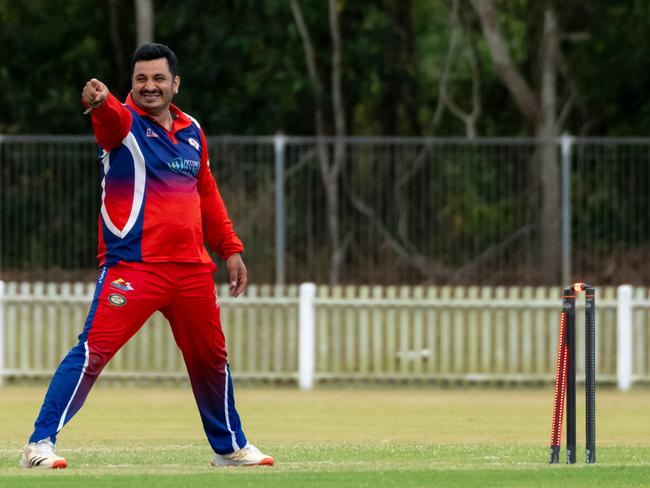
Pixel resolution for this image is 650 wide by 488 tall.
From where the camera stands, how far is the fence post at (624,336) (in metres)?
17.4

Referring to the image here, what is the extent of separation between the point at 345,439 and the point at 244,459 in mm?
3150

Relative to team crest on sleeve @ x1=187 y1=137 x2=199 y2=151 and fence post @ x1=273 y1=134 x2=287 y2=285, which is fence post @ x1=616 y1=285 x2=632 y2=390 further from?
team crest on sleeve @ x1=187 y1=137 x2=199 y2=151

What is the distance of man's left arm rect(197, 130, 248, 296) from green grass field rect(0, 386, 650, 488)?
97 centimetres

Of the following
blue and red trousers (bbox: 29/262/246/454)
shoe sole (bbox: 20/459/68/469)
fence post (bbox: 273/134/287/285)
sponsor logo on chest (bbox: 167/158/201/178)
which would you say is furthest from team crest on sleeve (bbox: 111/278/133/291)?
fence post (bbox: 273/134/287/285)

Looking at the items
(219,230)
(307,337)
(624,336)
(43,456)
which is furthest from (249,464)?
(624,336)

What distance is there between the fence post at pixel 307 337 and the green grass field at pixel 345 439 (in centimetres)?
40

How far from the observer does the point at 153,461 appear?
9.36m

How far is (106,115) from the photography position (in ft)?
26.7

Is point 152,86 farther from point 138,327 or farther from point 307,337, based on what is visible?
point 307,337

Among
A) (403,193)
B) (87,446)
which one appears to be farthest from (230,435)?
(403,193)

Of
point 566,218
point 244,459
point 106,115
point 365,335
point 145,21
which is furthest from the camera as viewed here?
point 145,21

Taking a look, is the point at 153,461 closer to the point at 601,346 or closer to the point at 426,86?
the point at 601,346

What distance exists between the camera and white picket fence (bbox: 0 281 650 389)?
17703 millimetres

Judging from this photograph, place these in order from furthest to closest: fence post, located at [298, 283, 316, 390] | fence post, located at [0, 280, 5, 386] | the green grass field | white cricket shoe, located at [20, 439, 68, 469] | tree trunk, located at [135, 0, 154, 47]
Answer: tree trunk, located at [135, 0, 154, 47] < fence post, located at [0, 280, 5, 386] < fence post, located at [298, 283, 316, 390] < white cricket shoe, located at [20, 439, 68, 469] < the green grass field
